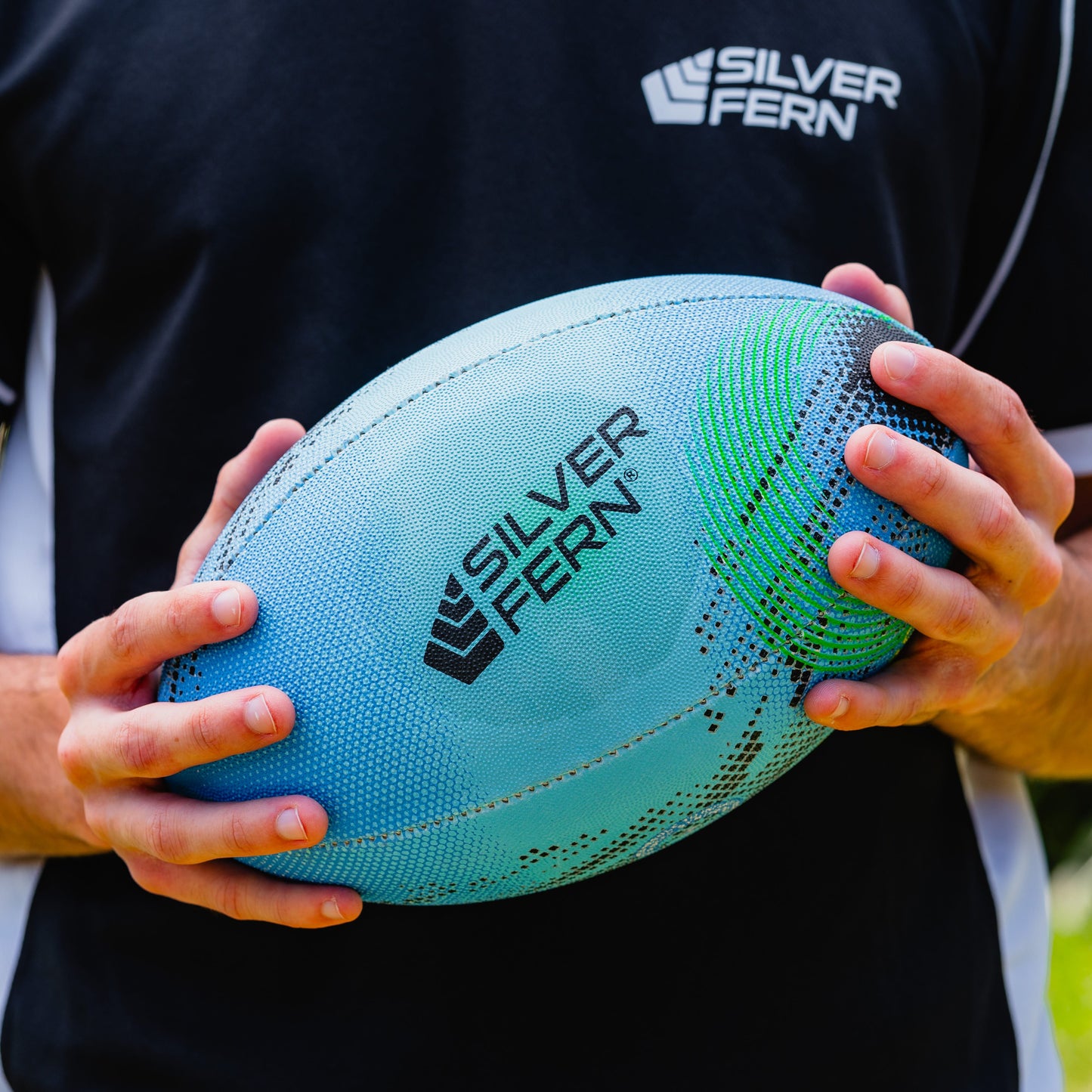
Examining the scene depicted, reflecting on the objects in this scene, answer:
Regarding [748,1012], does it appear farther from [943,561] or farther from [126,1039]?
[126,1039]

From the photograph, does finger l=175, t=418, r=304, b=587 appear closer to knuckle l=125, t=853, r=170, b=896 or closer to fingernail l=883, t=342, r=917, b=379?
knuckle l=125, t=853, r=170, b=896

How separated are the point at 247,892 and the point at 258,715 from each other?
0.71 feet

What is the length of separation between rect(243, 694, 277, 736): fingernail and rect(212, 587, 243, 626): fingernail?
0.23 feet

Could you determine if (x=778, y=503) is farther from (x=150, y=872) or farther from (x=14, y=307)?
(x=14, y=307)

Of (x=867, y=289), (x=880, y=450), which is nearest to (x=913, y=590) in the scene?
(x=880, y=450)

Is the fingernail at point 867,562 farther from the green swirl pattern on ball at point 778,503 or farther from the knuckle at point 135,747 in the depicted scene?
the knuckle at point 135,747

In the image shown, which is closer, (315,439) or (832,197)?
(315,439)

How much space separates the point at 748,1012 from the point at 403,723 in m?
0.58

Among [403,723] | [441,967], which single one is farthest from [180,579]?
[441,967]

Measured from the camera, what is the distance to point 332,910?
92 centimetres

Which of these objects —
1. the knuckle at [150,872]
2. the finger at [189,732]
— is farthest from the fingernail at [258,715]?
the knuckle at [150,872]

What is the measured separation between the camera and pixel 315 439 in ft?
3.24

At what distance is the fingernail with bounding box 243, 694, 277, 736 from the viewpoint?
32.5 inches

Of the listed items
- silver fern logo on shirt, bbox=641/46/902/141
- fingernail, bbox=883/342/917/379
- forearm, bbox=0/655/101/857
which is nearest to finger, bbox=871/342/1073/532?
fingernail, bbox=883/342/917/379
